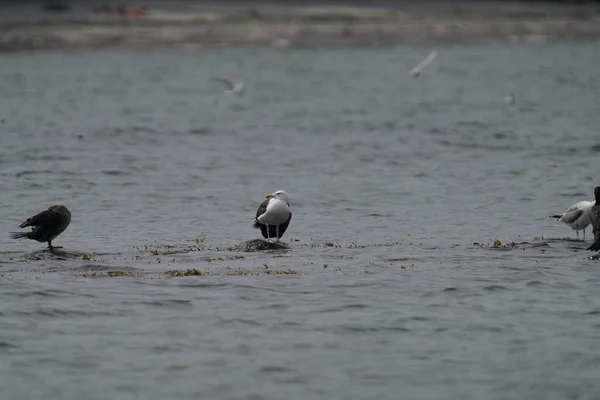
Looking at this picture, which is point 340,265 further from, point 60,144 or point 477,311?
point 60,144

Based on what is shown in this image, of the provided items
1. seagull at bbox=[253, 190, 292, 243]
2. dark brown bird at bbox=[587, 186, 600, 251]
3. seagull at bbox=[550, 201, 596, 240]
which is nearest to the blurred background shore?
seagull at bbox=[253, 190, 292, 243]

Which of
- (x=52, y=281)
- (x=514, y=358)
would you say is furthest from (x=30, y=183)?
(x=514, y=358)

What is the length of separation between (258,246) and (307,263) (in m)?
1.50

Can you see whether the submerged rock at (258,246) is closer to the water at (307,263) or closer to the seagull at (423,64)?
the water at (307,263)

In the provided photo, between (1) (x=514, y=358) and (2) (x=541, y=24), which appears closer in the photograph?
(1) (x=514, y=358)

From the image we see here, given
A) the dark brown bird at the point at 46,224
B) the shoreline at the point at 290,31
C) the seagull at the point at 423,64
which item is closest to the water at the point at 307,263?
the dark brown bird at the point at 46,224

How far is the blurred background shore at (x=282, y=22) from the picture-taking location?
93.6m

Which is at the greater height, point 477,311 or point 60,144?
point 60,144

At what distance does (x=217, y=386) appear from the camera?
42.2 feet

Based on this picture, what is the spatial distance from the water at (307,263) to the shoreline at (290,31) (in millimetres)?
42621

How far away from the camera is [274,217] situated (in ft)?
66.2

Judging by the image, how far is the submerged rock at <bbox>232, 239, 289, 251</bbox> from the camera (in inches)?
793

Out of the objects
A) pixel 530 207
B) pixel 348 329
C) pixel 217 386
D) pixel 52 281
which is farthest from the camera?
pixel 530 207

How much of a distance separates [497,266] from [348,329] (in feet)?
14.0
